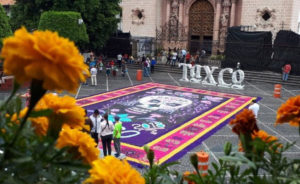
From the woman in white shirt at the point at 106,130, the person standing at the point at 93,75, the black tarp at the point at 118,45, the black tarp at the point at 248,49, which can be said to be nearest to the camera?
the woman in white shirt at the point at 106,130

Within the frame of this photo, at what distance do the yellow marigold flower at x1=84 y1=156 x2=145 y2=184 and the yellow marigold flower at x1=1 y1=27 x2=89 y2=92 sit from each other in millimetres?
369

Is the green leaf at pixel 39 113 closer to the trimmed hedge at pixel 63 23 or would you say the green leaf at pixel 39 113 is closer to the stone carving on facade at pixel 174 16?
the trimmed hedge at pixel 63 23

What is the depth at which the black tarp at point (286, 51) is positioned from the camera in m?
23.5

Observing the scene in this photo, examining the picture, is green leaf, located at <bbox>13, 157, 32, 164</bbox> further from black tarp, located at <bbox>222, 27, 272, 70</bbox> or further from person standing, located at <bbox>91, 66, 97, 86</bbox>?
black tarp, located at <bbox>222, 27, 272, 70</bbox>

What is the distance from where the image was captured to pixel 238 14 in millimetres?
32062

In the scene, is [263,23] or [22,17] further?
[263,23]

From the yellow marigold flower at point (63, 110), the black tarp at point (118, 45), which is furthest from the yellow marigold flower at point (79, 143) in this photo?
the black tarp at point (118, 45)

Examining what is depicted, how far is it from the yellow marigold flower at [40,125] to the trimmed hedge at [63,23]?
19926 mm

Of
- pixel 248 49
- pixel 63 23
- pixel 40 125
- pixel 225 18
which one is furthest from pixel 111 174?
pixel 225 18

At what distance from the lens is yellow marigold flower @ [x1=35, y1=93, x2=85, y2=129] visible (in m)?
Answer: 1.49

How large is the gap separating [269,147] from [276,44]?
81.1 ft

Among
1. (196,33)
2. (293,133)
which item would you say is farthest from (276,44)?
(293,133)

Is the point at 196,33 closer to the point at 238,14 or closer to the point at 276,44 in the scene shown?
the point at 238,14

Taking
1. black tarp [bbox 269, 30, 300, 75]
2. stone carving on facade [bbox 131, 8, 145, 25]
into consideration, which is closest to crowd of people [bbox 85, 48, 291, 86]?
black tarp [bbox 269, 30, 300, 75]
